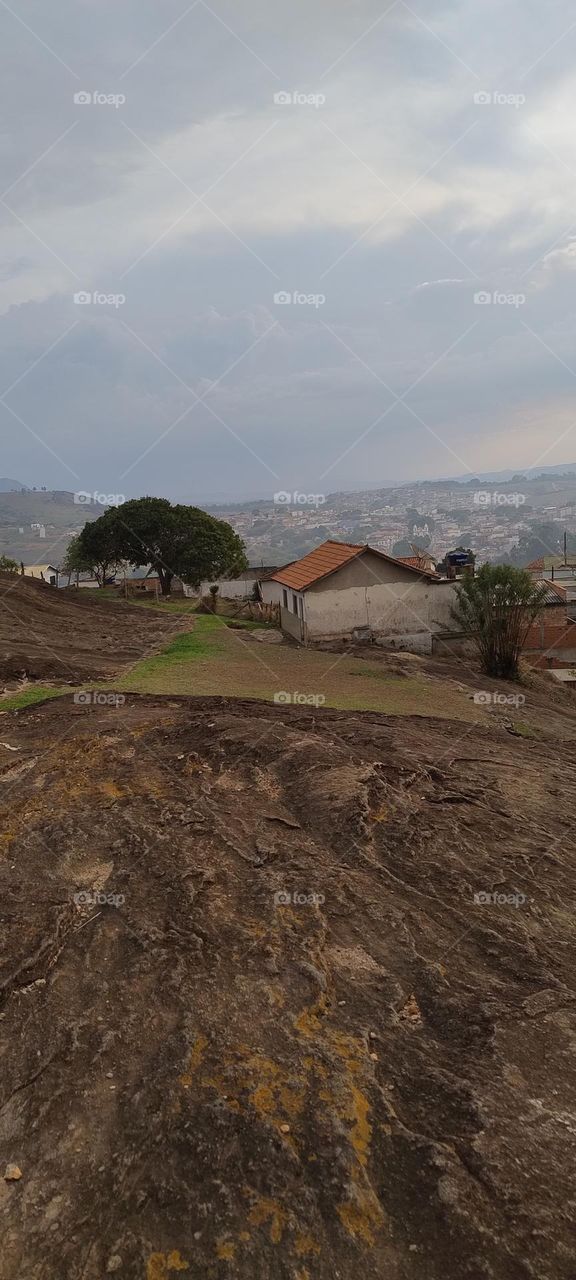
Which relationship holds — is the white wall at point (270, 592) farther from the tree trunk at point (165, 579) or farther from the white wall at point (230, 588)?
the white wall at point (230, 588)

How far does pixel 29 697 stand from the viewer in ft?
46.6

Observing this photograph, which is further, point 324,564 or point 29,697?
point 324,564

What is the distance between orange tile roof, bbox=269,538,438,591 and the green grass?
1091 cm

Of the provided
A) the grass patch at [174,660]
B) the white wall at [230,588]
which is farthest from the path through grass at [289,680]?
the white wall at [230,588]

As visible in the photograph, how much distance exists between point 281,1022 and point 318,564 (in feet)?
71.1

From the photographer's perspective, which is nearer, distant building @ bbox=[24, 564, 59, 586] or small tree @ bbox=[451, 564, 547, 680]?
small tree @ bbox=[451, 564, 547, 680]

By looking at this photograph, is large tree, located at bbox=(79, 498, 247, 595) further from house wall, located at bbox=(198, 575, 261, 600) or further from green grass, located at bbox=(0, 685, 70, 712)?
green grass, located at bbox=(0, 685, 70, 712)

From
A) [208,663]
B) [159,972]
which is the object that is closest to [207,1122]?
[159,972]

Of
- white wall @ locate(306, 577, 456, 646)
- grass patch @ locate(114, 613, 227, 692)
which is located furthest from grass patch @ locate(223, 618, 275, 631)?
white wall @ locate(306, 577, 456, 646)

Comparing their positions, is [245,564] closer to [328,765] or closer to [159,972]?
[328,765]

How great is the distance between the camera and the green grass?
13516mm

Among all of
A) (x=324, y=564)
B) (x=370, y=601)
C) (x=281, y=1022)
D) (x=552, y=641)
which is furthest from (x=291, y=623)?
(x=281, y=1022)

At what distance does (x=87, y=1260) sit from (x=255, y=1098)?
1335 mm

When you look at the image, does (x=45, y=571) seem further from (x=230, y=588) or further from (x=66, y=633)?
(x=66, y=633)
